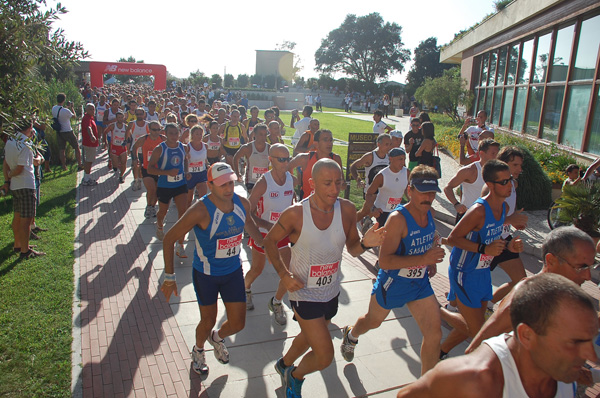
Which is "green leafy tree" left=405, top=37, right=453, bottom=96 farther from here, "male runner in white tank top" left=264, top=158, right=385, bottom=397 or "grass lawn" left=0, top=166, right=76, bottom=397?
"male runner in white tank top" left=264, top=158, right=385, bottom=397

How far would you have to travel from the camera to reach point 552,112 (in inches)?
589

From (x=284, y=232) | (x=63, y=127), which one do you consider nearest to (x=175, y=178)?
(x=284, y=232)

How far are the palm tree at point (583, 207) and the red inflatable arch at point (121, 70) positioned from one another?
1451 inches

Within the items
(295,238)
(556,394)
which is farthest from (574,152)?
(556,394)

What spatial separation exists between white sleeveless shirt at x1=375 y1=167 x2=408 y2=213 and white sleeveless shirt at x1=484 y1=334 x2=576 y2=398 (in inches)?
182

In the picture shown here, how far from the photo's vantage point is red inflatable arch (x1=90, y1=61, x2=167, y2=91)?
37.2 metres

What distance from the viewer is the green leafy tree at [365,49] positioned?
84.6m

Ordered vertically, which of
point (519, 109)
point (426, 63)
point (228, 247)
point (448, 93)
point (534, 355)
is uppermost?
point (426, 63)

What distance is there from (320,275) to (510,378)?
1972 mm

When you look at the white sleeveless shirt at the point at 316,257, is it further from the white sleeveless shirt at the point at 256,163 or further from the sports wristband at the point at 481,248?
the white sleeveless shirt at the point at 256,163

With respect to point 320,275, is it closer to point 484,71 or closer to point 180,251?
point 180,251

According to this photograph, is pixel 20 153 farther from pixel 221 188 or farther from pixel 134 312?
pixel 221 188

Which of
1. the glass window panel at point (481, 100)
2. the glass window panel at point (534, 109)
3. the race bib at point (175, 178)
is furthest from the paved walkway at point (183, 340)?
the glass window panel at point (481, 100)

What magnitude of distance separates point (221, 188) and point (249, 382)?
1.83m
